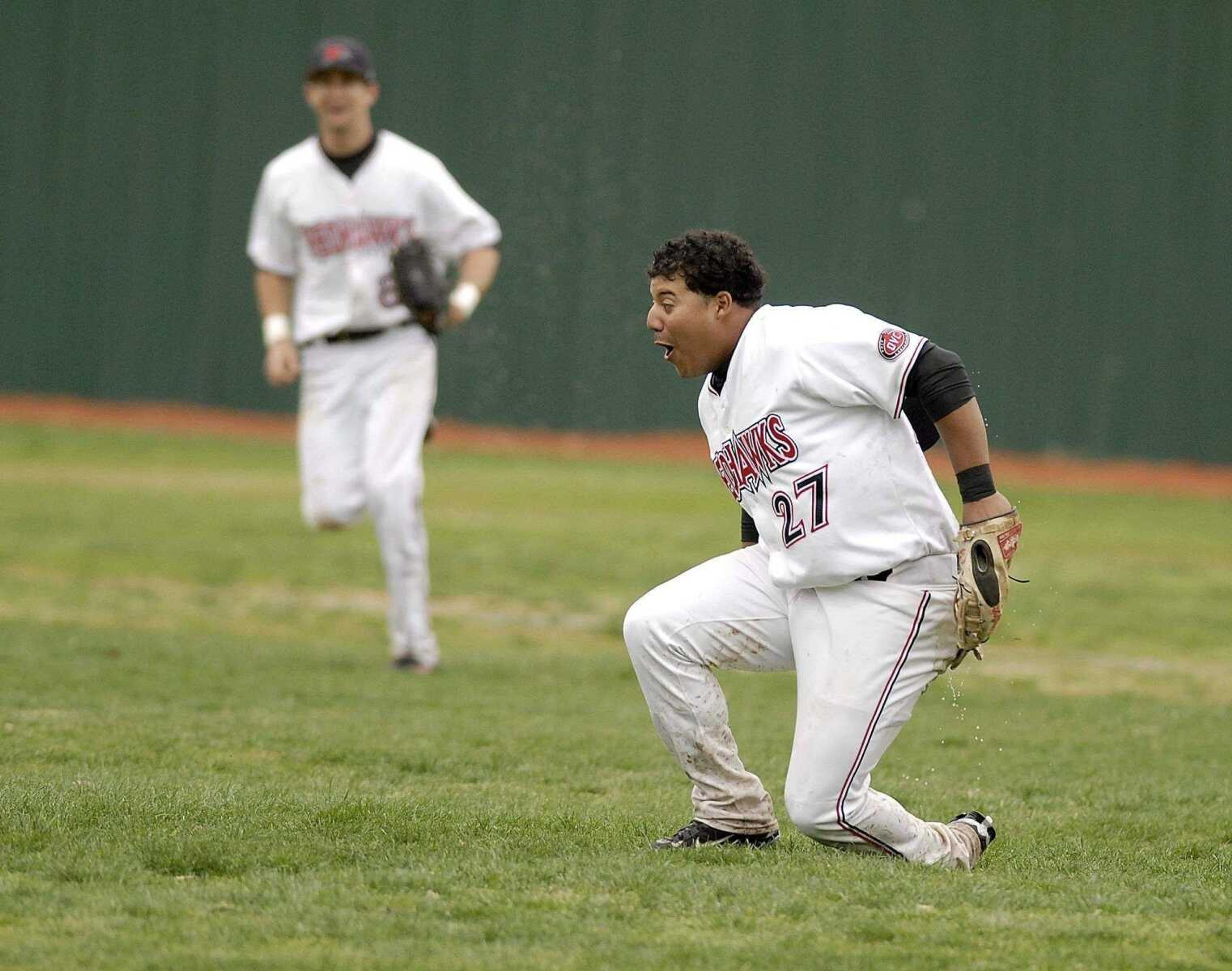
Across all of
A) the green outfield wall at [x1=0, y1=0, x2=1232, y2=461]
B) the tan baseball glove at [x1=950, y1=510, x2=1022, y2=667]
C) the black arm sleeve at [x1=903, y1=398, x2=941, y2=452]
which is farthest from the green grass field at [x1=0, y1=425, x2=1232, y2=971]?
the green outfield wall at [x1=0, y1=0, x2=1232, y2=461]

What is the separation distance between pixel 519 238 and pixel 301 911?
675 inches

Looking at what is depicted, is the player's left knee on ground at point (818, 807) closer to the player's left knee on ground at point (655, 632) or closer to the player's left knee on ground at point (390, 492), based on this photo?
the player's left knee on ground at point (655, 632)

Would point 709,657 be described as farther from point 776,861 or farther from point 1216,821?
point 1216,821

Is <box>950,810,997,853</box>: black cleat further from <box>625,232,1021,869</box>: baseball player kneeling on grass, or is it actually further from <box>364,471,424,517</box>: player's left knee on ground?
<box>364,471,424,517</box>: player's left knee on ground

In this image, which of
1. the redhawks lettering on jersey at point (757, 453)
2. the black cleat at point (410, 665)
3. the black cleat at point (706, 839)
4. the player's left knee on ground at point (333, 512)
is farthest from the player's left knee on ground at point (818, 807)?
the player's left knee on ground at point (333, 512)

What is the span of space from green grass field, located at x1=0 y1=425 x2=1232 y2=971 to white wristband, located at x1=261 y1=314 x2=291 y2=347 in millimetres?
1478

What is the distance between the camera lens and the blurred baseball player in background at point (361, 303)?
26.0ft

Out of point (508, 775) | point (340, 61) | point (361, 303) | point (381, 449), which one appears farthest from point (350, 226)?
point (508, 775)

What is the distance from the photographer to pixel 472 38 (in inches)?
812

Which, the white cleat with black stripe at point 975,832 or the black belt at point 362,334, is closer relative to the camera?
the white cleat with black stripe at point 975,832

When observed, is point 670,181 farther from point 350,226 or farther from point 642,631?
point 642,631

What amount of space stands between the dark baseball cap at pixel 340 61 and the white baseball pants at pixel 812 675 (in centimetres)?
426

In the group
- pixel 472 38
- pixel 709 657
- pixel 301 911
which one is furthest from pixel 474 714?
pixel 472 38

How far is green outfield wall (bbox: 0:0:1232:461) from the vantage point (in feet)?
65.1
